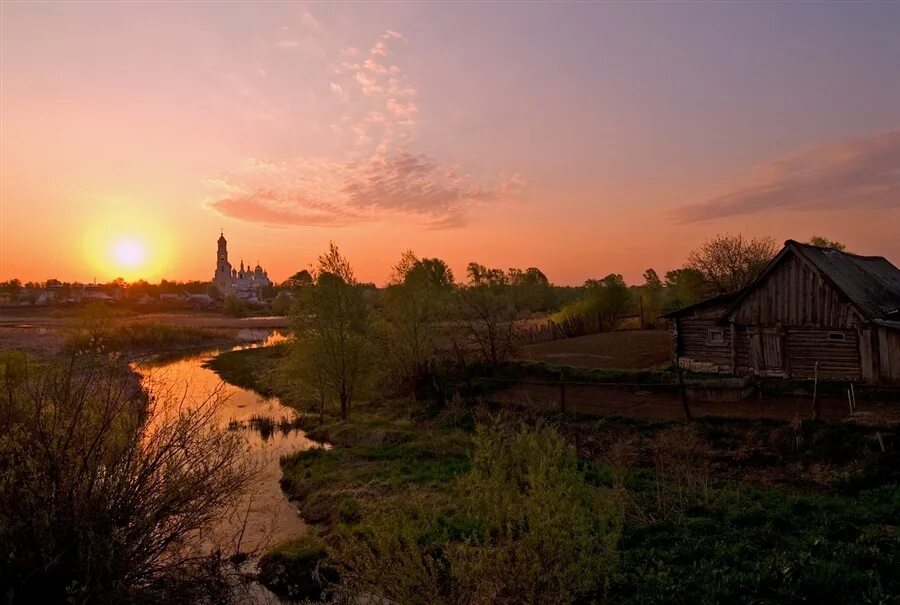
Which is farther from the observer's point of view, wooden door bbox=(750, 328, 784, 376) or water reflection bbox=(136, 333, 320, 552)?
wooden door bbox=(750, 328, 784, 376)

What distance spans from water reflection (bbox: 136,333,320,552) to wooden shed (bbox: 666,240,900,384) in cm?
1878

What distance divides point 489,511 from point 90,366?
627 centimetres

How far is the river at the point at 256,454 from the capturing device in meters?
11.1

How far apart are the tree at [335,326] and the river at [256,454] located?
3140 mm

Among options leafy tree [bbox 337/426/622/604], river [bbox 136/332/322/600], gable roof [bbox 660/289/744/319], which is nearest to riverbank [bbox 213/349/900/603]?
leafy tree [bbox 337/426/622/604]

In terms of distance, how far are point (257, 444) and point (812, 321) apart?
23488 millimetres

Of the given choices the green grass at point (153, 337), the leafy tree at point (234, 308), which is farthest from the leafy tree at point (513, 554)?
the leafy tree at point (234, 308)

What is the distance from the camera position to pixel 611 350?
35375mm

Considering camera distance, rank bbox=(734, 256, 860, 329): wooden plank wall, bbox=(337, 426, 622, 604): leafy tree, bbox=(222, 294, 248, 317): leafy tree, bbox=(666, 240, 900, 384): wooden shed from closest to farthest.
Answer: bbox=(337, 426, 622, 604): leafy tree → bbox=(666, 240, 900, 384): wooden shed → bbox=(734, 256, 860, 329): wooden plank wall → bbox=(222, 294, 248, 317): leafy tree

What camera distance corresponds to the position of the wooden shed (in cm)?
2056

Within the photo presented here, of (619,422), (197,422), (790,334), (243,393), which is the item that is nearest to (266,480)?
(197,422)

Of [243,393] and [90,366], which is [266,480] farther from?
[243,393]

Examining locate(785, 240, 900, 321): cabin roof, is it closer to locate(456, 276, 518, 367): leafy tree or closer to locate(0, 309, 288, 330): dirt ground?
locate(456, 276, 518, 367): leafy tree

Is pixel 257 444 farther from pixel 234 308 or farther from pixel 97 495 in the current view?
pixel 234 308
